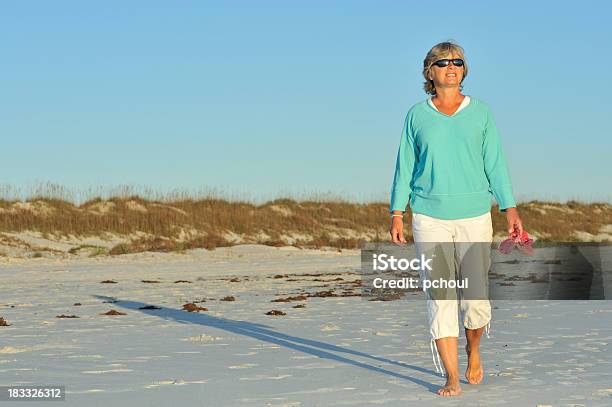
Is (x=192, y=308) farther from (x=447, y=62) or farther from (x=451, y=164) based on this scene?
(x=447, y=62)

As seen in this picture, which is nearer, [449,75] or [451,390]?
[451,390]

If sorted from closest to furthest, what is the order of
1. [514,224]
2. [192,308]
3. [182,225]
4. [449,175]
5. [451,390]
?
[451,390] < [449,175] < [514,224] < [192,308] < [182,225]

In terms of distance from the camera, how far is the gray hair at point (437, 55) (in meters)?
4.74

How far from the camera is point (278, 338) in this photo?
705cm

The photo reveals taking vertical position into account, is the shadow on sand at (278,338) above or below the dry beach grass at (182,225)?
below

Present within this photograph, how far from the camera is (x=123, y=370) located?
5430mm

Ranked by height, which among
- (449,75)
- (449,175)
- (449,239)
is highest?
(449,75)

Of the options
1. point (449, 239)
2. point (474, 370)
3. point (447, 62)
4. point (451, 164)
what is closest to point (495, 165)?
point (451, 164)

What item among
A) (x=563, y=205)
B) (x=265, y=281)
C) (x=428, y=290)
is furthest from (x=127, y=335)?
(x=563, y=205)

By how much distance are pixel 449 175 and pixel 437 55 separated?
2.02 ft

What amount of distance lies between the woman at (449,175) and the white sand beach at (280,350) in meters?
0.38

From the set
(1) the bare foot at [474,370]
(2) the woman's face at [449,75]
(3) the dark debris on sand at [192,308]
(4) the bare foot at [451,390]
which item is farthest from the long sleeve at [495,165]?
(3) the dark debris on sand at [192,308]

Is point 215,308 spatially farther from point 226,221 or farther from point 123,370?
point 226,221

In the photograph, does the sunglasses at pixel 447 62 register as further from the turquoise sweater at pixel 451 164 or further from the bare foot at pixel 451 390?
the bare foot at pixel 451 390
